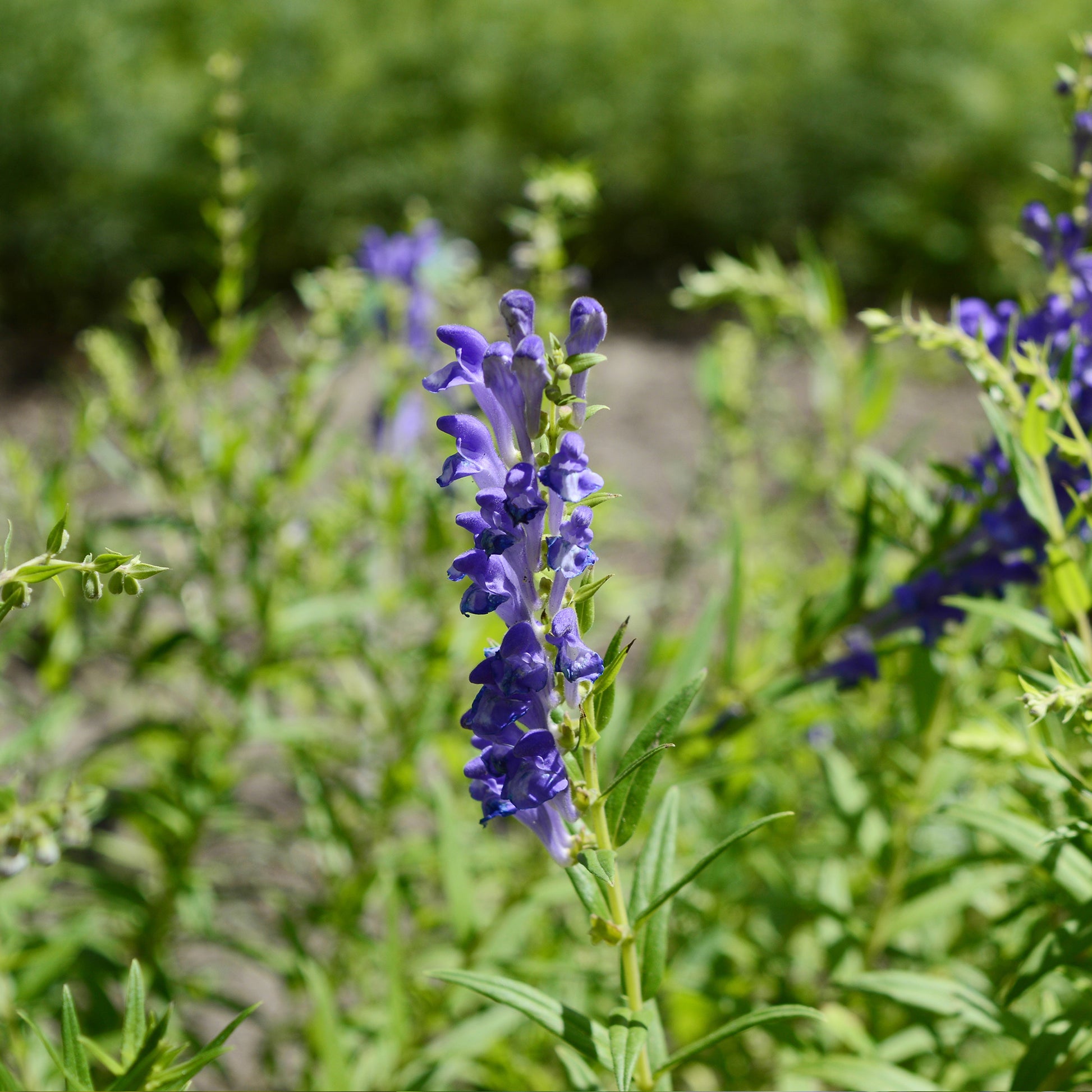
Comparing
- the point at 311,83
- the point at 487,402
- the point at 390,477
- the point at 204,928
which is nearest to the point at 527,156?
the point at 311,83

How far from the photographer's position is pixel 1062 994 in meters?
1.47

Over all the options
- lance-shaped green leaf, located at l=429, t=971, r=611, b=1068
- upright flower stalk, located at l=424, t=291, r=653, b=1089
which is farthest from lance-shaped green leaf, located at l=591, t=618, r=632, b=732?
lance-shaped green leaf, located at l=429, t=971, r=611, b=1068

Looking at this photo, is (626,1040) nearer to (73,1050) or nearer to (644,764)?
(644,764)

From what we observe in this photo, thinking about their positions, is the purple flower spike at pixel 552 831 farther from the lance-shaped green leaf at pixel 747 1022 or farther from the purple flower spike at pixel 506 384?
the purple flower spike at pixel 506 384

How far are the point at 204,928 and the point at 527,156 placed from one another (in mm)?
5432

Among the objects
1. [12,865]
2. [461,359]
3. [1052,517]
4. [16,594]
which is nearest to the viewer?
[16,594]

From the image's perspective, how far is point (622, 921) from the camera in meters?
0.83

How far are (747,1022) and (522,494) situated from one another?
44 cm

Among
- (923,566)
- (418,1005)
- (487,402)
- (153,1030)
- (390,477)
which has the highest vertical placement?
(390,477)

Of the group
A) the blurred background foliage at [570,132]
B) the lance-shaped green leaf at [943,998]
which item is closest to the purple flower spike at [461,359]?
the lance-shaped green leaf at [943,998]

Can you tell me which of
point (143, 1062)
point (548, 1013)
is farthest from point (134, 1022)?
point (548, 1013)

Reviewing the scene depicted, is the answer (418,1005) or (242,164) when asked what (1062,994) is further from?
(242,164)

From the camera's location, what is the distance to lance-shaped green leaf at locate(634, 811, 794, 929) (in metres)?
0.72

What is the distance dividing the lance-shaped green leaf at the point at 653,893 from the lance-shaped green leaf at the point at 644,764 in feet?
0.22
